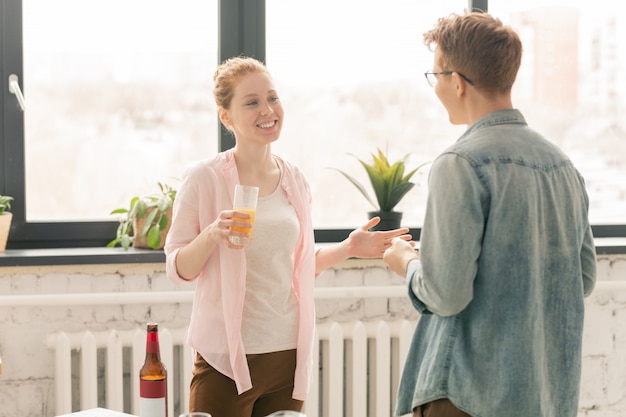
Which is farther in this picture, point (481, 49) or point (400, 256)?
point (400, 256)

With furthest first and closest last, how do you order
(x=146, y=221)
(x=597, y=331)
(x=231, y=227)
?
(x=597, y=331)
(x=146, y=221)
(x=231, y=227)

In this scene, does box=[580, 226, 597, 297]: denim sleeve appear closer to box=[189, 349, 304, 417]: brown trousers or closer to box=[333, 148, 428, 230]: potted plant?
box=[189, 349, 304, 417]: brown trousers

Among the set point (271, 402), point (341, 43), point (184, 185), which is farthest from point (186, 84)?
point (271, 402)

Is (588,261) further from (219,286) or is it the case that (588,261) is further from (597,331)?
(597,331)

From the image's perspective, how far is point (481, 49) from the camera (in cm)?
157

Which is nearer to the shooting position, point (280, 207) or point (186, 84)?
point (280, 207)

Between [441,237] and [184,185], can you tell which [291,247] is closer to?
[184,185]

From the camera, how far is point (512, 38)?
1580 millimetres

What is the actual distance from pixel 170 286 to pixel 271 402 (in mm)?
916

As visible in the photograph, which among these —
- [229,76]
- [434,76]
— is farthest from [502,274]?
[229,76]

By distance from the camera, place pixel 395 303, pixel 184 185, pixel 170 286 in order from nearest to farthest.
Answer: pixel 184 185 < pixel 170 286 < pixel 395 303

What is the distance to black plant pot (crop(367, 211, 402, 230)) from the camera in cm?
306

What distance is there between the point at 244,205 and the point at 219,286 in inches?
10.2

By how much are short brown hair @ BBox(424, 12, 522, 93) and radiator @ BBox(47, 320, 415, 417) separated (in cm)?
150
